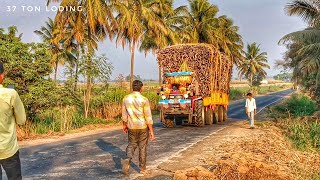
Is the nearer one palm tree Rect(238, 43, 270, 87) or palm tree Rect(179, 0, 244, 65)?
palm tree Rect(179, 0, 244, 65)

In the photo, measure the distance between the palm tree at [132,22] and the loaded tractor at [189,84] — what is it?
367 inches

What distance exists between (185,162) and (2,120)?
16.2 feet

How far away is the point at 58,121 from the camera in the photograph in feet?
55.7

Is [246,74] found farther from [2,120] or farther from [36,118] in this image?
[2,120]

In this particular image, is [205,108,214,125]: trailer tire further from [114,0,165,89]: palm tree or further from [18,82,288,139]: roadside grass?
[114,0,165,89]: palm tree

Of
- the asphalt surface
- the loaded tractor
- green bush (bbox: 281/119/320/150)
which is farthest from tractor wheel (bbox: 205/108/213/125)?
green bush (bbox: 281/119/320/150)

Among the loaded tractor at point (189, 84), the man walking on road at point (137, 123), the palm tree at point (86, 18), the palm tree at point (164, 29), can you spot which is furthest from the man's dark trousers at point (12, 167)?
the palm tree at point (164, 29)

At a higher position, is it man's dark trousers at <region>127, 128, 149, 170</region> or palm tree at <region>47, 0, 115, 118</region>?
palm tree at <region>47, 0, 115, 118</region>

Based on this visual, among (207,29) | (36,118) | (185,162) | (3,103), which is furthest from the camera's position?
(207,29)

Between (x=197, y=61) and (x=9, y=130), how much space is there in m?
13.7

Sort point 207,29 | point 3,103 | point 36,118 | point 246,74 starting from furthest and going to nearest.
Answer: point 246,74 → point 207,29 → point 36,118 → point 3,103

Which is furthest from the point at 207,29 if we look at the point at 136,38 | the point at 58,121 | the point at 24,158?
the point at 24,158

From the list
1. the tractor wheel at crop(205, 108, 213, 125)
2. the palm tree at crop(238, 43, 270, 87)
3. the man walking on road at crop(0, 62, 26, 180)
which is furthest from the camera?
the palm tree at crop(238, 43, 270, 87)

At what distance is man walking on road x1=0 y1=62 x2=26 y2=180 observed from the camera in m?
4.36
